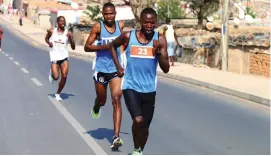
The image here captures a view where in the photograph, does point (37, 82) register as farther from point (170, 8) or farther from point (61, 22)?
point (170, 8)

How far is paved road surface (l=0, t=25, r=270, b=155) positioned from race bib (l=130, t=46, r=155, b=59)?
137cm

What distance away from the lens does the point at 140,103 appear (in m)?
6.42

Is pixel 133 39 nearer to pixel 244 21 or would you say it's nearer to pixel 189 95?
pixel 189 95

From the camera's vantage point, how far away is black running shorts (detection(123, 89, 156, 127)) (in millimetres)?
6326

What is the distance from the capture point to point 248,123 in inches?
378

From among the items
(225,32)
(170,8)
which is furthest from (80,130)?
(170,8)

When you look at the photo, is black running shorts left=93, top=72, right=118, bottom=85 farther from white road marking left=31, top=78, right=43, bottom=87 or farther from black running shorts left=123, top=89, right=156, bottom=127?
white road marking left=31, top=78, right=43, bottom=87

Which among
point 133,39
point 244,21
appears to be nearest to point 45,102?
point 133,39

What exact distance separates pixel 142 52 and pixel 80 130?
8.77 feet

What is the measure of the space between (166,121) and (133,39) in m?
3.57

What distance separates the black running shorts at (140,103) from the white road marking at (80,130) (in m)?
0.84

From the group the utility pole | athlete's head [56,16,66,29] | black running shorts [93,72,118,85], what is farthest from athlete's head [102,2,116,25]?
the utility pole

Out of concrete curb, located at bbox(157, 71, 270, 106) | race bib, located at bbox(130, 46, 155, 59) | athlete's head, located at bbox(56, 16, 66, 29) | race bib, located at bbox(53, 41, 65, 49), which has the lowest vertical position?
concrete curb, located at bbox(157, 71, 270, 106)

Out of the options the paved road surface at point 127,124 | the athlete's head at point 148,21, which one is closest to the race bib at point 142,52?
the athlete's head at point 148,21
